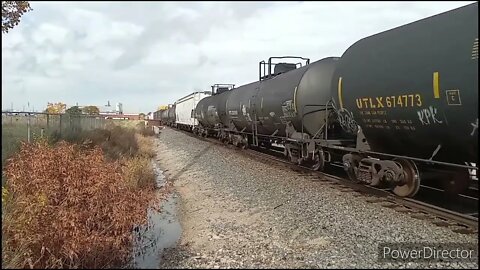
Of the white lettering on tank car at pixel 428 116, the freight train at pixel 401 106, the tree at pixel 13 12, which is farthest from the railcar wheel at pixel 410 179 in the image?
the tree at pixel 13 12

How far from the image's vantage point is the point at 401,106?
7555mm

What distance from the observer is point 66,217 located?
6.86 meters

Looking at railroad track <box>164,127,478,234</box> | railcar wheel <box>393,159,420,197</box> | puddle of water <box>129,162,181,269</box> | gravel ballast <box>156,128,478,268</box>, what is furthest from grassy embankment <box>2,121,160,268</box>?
railcar wheel <box>393,159,420,197</box>

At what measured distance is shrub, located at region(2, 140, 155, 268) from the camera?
621 cm

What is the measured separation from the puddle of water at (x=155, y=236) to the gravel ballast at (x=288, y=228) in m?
0.20

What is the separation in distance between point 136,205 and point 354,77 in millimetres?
5170

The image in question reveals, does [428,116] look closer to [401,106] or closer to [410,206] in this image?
[401,106]

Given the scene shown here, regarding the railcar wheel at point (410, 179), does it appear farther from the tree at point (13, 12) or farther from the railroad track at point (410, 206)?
the tree at point (13, 12)

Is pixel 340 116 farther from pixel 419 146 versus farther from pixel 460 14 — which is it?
pixel 460 14

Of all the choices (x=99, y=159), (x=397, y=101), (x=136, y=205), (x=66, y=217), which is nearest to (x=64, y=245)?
(x=66, y=217)

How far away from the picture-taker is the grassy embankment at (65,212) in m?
6.21

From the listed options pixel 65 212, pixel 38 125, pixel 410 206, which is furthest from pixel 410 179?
pixel 38 125

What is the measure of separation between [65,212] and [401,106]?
6077 mm

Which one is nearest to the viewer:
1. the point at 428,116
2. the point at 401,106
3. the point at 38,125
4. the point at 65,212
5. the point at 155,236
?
the point at 428,116
